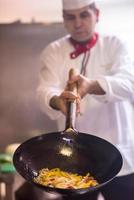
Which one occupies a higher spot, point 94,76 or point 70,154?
point 94,76

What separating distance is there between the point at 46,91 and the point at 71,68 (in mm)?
89

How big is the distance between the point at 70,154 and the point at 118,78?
21 centimetres

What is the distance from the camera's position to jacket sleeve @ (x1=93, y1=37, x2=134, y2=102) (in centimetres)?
82

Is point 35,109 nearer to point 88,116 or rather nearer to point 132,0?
point 88,116

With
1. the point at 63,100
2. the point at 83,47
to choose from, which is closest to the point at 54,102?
the point at 63,100

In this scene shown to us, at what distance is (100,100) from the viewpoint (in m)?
0.87

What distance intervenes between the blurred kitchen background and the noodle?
0.61 ft

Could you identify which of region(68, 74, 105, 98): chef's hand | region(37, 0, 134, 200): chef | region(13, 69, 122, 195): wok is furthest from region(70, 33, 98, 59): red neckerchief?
region(13, 69, 122, 195): wok

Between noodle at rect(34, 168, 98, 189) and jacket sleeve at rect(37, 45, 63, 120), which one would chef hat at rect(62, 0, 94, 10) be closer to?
jacket sleeve at rect(37, 45, 63, 120)

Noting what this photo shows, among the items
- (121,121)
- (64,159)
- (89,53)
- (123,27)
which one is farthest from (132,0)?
(64,159)

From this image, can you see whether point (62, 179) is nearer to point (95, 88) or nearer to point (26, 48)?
point (95, 88)

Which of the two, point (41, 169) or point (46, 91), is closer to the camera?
point (41, 169)

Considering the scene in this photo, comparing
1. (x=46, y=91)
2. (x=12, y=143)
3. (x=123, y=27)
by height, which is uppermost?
(x=123, y=27)

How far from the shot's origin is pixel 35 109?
3.14 ft
